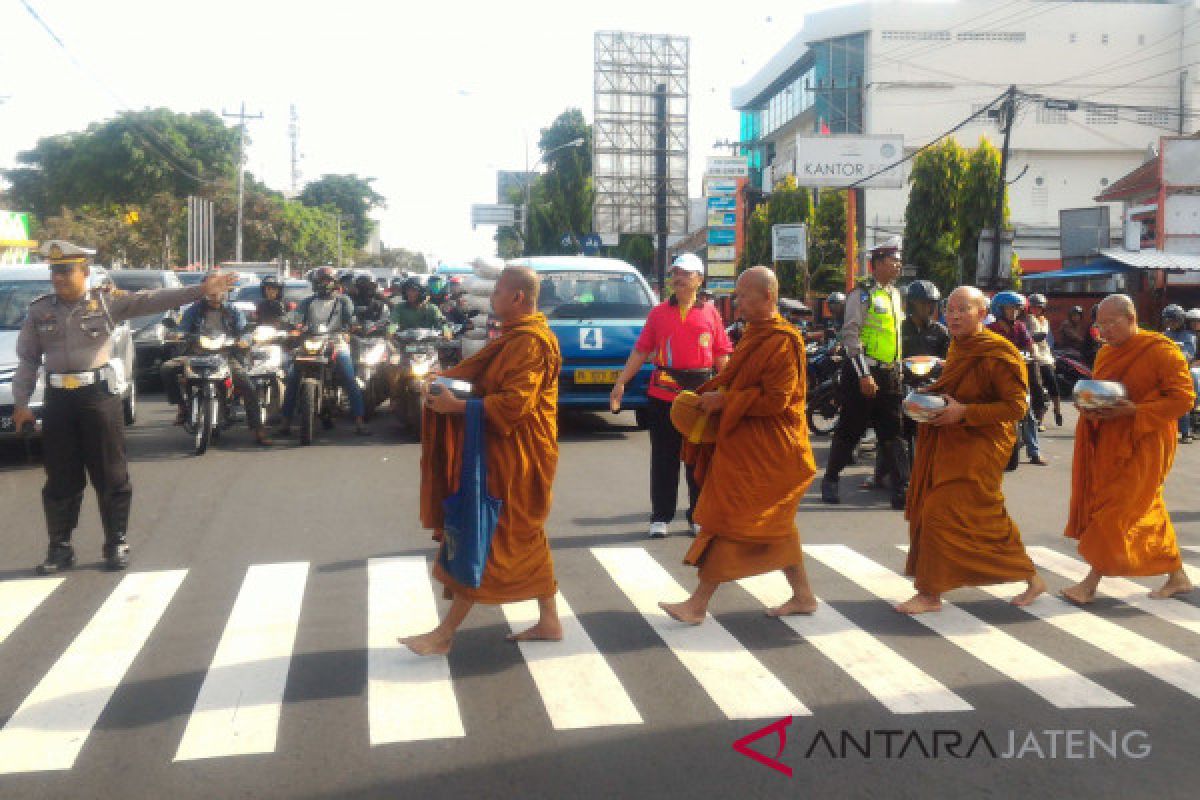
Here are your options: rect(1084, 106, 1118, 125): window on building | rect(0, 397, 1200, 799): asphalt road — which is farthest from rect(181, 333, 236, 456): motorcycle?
rect(1084, 106, 1118, 125): window on building

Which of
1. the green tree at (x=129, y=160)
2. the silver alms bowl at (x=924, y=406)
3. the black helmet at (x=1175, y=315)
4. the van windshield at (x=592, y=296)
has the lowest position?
the silver alms bowl at (x=924, y=406)

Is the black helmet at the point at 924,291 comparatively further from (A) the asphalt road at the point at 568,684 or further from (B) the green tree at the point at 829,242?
(B) the green tree at the point at 829,242

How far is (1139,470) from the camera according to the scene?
6.13m

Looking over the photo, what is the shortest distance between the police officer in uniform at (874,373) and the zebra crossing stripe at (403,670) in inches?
139

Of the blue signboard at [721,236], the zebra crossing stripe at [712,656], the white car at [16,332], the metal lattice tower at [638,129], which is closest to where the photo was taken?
the zebra crossing stripe at [712,656]

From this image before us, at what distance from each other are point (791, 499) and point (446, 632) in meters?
1.66

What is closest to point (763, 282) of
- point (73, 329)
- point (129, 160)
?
point (73, 329)

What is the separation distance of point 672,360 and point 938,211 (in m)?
36.4

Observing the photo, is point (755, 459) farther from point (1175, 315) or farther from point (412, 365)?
point (1175, 315)

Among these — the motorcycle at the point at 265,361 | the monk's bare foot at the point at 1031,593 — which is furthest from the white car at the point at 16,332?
the monk's bare foot at the point at 1031,593

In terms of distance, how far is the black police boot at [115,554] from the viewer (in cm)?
702

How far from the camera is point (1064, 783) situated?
153 inches

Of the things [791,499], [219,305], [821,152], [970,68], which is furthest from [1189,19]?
[791,499]

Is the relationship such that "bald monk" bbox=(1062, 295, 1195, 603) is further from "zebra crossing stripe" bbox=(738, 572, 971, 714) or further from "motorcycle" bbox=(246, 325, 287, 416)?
"motorcycle" bbox=(246, 325, 287, 416)
